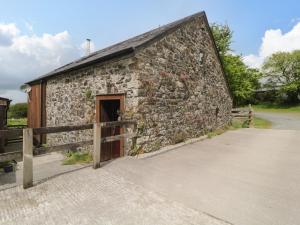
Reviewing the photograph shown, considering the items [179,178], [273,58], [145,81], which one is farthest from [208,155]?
[273,58]

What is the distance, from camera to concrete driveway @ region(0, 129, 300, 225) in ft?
10.7

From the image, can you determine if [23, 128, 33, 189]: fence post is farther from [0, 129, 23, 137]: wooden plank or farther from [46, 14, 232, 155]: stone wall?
[46, 14, 232, 155]: stone wall

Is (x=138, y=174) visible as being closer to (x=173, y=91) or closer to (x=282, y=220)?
(x=282, y=220)

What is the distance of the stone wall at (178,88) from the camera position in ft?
23.4

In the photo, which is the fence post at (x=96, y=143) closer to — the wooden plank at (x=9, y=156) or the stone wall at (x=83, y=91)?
the wooden plank at (x=9, y=156)

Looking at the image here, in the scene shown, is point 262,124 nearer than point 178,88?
No

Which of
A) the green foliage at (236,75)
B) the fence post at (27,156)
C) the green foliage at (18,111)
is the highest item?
the green foliage at (236,75)

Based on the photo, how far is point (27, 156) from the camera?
4266 mm

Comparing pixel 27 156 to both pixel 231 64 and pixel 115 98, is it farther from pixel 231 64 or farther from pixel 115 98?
pixel 231 64

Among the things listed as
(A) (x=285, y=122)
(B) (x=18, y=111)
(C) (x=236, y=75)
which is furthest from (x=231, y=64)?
(B) (x=18, y=111)

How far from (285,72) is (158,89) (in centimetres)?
3989

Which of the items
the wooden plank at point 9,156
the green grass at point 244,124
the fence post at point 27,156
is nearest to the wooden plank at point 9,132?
the fence post at point 27,156

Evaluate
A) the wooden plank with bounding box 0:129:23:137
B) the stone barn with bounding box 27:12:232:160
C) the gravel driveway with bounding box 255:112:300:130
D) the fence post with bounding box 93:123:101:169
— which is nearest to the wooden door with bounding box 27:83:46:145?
the stone barn with bounding box 27:12:232:160

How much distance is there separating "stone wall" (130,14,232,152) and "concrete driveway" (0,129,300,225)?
1.66m
